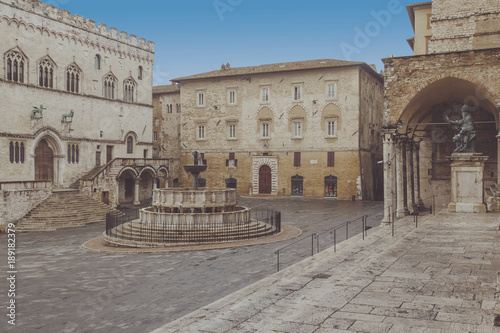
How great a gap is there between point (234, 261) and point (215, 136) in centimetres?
3192

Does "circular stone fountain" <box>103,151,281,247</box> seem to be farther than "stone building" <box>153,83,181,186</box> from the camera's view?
No

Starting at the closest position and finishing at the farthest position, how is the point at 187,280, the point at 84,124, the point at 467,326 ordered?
1. the point at 467,326
2. the point at 187,280
3. the point at 84,124

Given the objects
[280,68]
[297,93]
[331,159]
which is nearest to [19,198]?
[331,159]

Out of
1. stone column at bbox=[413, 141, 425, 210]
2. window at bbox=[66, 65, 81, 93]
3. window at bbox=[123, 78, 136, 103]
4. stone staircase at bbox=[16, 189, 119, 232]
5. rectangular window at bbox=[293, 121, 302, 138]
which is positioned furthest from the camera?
rectangular window at bbox=[293, 121, 302, 138]

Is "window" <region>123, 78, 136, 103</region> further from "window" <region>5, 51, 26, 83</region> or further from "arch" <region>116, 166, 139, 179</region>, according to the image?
"window" <region>5, 51, 26, 83</region>

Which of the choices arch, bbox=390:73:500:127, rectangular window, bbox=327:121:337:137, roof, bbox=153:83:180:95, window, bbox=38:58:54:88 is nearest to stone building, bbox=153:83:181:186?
roof, bbox=153:83:180:95

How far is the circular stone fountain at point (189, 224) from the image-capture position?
1923 cm

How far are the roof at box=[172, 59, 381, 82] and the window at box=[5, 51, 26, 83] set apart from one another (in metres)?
17.5

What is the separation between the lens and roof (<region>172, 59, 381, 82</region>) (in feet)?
135

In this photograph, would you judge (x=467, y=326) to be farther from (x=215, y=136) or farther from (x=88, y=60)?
(x=215, y=136)

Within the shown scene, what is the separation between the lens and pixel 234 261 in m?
15.3

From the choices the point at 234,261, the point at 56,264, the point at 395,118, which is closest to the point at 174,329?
the point at 234,261

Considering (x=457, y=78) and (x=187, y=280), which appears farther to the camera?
(x=457, y=78)

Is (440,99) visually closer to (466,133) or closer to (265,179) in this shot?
(466,133)
